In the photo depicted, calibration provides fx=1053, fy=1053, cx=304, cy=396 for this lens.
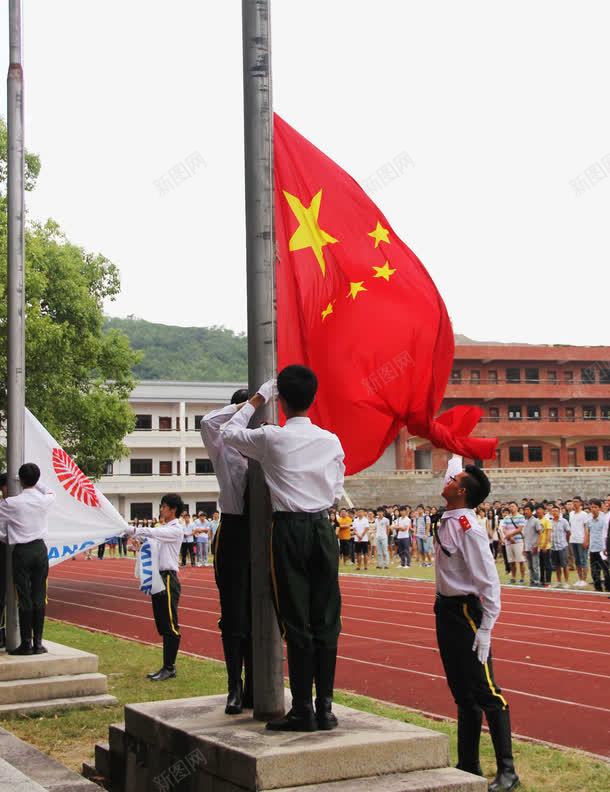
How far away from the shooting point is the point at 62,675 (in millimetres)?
8609

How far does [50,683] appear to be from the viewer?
8.37 meters

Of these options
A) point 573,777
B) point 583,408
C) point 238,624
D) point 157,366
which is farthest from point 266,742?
point 157,366

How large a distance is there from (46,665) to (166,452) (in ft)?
178

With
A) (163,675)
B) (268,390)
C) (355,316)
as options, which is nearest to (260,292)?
(268,390)

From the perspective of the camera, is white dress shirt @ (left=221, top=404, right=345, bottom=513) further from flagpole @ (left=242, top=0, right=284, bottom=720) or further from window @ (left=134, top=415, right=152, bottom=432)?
window @ (left=134, top=415, right=152, bottom=432)

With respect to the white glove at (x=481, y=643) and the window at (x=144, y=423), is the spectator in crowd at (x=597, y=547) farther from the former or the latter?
Result: the window at (x=144, y=423)

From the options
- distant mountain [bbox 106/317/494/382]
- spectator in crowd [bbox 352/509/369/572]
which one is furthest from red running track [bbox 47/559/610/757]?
distant mountain [bbox 106/317/494/382]

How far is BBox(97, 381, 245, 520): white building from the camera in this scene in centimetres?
6072

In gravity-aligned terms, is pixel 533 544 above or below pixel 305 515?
below

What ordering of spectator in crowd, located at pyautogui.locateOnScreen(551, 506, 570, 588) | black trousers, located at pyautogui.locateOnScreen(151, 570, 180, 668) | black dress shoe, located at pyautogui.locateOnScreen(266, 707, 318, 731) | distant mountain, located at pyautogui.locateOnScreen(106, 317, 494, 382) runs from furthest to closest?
distant mountain, located at pyautogui.locateOnScreen(106, 317, 494, 382) < spectator in crowd, located at pyautogui.locateOnScreen(551, 506, 570, 588) < black trousers, located at pyautogui.locateOnScreen(151, 570, 180, 668) < black dress shoe, located at pyautogui.locateOnScreen(266, 707, 318, 731)

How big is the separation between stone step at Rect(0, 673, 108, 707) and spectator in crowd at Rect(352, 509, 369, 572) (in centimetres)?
1948

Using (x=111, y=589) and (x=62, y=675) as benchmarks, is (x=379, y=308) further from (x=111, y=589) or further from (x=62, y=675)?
Answer: (x=111, y=589)

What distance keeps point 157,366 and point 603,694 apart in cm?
9624

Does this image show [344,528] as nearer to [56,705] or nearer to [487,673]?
[56,705]
